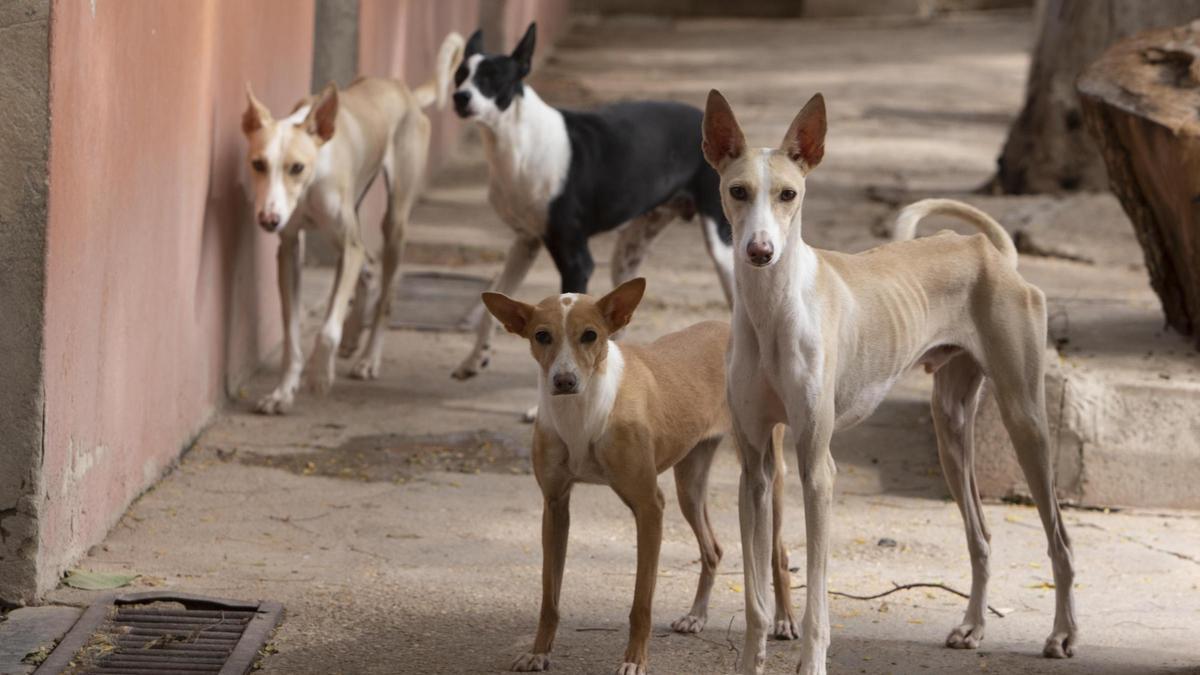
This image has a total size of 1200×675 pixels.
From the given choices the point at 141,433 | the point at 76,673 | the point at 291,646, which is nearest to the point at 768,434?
the point at 291,646

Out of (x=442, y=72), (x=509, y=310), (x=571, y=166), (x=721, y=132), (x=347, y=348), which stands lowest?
(x=347, y=348)

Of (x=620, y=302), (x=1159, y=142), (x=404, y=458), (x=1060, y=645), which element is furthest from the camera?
(x=404, y=458)

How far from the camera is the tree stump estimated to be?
6.43m

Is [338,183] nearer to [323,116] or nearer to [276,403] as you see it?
[323,116]

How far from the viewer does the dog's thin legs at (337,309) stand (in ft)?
23.6

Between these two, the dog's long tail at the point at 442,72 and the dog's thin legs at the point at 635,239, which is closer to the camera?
the dog's thin legs at the point at 635,239

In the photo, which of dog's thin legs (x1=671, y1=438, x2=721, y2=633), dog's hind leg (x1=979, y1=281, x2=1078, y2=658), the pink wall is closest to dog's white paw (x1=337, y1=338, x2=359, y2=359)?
the pink wall

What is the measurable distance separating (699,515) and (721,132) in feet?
3.75

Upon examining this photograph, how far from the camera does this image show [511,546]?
557cm

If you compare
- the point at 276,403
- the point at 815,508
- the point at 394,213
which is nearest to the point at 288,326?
the point at 276,403

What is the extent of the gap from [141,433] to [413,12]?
261 inches

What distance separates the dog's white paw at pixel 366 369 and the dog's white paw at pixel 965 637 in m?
3.75

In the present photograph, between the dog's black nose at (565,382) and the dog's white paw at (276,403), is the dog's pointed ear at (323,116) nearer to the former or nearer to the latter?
the dog's white paw at (276,403)

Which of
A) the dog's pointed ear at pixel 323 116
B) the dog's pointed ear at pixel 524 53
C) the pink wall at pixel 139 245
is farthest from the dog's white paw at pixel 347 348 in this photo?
the dog's pointed ear at pixel 524 53
